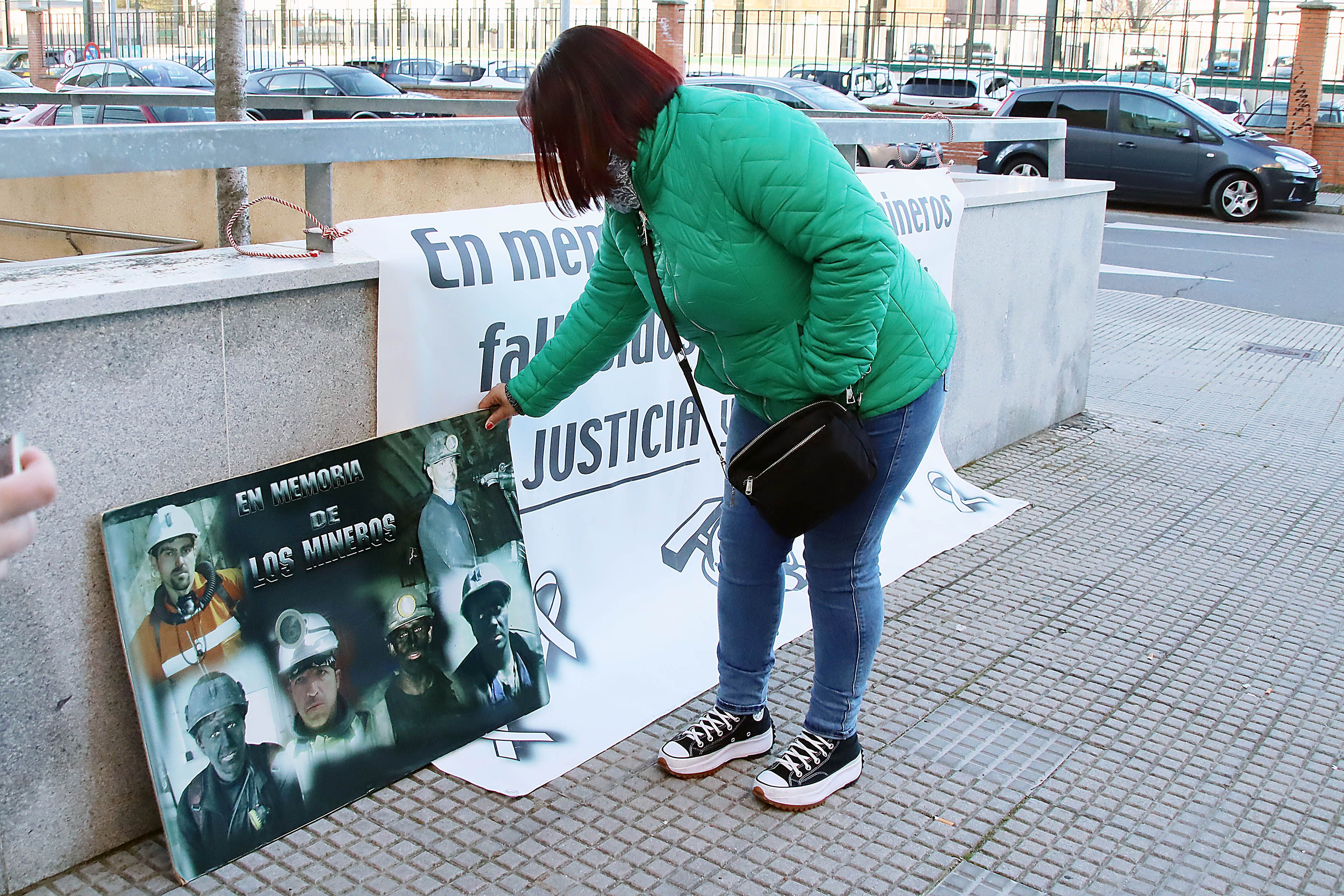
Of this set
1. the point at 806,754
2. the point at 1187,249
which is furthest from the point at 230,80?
the point at 1187,249

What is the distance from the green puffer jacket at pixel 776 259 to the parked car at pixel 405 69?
30.2 meters

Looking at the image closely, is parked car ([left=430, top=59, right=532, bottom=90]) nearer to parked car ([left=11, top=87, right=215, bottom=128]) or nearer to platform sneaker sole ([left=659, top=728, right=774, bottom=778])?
parked car ([left=11, top=87, right=215, bottom=128])

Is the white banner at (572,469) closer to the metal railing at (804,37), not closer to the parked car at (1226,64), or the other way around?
the metal railing at (804,37)

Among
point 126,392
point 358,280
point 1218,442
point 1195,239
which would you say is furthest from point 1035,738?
point 1195,239

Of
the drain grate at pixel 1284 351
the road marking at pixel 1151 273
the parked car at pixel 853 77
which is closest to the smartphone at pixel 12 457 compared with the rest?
the drain grate at pixel 1284 351

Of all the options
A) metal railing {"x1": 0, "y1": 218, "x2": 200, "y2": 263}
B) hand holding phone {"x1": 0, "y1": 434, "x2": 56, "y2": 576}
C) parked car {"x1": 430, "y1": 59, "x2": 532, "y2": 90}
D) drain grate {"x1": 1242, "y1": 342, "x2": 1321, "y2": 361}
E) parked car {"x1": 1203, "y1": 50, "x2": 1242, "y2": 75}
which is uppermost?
parked car {"x1": 1203, "y1": 50, "x2": 1242, "y2": 75}

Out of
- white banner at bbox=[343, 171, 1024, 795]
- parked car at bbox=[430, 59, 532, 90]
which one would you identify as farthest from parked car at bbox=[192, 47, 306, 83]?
white banner at bbox=[343, 171, 1024, 795]

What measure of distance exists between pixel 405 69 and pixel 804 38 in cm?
1021

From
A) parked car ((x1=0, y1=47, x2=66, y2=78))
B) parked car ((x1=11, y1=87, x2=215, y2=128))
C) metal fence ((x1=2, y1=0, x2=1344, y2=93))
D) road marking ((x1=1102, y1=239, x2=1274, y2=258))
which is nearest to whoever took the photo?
parked car ((x1=11, y1=87, x2=215, y2=128))

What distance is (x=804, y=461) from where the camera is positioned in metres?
2.55

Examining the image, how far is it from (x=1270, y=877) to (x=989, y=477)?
9.52 ft

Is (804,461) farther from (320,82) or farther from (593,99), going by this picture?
(320,82)

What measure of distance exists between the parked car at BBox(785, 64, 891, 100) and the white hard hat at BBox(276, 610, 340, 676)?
83.3 ft

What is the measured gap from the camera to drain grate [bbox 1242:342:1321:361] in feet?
28.1
